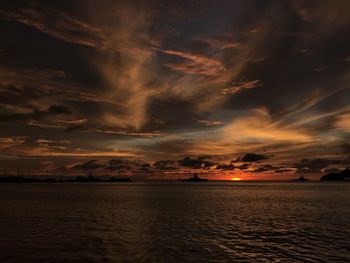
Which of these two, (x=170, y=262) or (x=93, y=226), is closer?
(x=170, y=262)

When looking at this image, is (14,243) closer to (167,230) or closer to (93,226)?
(93,226)

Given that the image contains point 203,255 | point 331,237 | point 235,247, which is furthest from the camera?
point 331,237

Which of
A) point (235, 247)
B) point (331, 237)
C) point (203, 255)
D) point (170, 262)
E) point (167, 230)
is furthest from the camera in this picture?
point (167, 230)

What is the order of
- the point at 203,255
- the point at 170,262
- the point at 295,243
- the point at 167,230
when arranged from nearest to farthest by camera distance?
the point at 170,262 < the point at 203,255 < the point at 295,243 < the point at 167,230

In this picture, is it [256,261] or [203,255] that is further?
[203,255]

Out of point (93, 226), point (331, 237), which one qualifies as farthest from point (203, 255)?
point (93, 226)

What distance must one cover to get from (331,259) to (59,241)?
2518cm

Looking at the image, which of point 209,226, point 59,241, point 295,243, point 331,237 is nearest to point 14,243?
point 59,241

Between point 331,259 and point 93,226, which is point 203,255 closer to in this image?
point 331,259

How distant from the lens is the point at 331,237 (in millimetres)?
35531

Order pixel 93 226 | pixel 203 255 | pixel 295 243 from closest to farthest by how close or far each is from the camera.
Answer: pixel 203 255 < pixel 295 243 < pixel 93 226

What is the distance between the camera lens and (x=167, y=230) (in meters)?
40.8

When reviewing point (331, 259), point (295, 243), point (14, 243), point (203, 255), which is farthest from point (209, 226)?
point (14, 243)

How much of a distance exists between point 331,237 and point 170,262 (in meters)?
20.9
